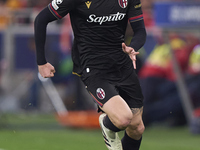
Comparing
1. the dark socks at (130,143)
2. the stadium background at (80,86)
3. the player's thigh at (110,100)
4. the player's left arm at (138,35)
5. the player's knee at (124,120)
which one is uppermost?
the player's left arm at (138,35)

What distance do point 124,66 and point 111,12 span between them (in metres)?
0.62

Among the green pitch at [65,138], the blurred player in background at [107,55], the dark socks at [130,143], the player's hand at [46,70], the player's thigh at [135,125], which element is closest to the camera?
the blurred player in background at [107,55]

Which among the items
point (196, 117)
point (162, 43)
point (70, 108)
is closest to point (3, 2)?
point (70, 108)

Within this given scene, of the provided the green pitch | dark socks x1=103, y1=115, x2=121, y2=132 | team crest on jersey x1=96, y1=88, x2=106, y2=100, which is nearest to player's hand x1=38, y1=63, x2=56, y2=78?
team crest on jersey x1=96, y1=88, x2=106, y2=100

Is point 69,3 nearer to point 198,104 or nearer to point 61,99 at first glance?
point 198,104

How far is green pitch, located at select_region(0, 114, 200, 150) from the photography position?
352 inches

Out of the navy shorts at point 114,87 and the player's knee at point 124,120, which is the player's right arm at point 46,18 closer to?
the navy shorts at point 114,87

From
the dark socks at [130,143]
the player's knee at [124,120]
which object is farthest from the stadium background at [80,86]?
the player's knee at [124,120]

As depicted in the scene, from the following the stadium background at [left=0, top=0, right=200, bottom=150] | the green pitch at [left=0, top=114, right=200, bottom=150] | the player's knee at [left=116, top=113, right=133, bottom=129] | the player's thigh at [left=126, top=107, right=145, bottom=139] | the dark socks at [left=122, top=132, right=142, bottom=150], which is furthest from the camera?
the stadium background at [left=0, top=0, right=200, bottom=150]

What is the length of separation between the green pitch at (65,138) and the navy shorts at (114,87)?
2.39 metres

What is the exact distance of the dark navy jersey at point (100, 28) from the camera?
20.3ft

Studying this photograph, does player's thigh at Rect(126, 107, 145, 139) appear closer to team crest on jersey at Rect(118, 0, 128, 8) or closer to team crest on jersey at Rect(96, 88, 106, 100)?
team crest on jersey at Rect(96, 88, 106, 100)

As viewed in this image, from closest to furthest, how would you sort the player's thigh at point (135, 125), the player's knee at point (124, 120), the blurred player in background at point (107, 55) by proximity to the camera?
1. the player's knee at point (124, 120)
2. the blurred player in background at point (107, 55)
3. the player's thigh at point (135, 125)

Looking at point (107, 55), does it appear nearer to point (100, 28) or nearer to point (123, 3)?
point (100, 28)
